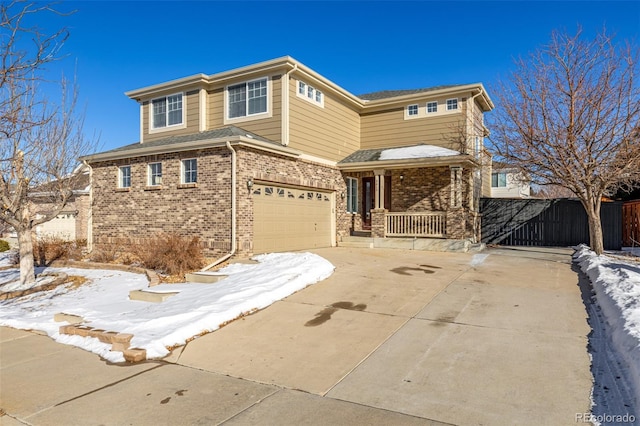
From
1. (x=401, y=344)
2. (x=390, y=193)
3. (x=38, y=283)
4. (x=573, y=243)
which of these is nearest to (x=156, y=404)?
(x=401, y=344)

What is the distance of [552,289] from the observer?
7977 millimetres

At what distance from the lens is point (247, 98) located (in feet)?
46.7

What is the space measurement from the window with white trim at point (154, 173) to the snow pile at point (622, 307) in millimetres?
12083

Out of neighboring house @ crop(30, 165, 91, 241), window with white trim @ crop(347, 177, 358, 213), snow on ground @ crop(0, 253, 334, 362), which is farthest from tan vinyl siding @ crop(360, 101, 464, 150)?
neighboring house @ crop(30, 165, 91, 241)

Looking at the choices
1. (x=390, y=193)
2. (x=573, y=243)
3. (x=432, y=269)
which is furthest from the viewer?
(x=390, y=193)

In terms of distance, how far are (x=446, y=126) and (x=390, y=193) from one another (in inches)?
131

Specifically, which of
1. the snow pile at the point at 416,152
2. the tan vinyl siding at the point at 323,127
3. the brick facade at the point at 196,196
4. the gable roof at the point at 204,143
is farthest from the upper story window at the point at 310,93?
the snow pile at the point at 416,152

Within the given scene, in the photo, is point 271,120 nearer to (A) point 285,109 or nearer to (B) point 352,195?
(A) point 285,109

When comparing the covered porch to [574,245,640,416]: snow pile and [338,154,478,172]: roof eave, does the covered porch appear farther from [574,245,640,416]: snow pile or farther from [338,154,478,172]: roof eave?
[574,245,640,416]: snow pile

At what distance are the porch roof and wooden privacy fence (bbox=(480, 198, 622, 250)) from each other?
3.39 m

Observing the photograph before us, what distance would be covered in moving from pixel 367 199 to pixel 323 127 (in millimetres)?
3942

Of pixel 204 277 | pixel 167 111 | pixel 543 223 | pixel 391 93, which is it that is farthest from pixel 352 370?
pixel 391 93

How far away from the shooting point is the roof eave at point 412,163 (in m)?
14.0

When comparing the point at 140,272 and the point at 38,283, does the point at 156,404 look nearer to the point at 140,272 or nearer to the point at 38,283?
the point at 140,272
